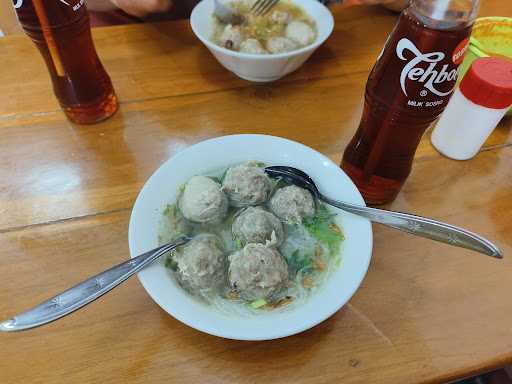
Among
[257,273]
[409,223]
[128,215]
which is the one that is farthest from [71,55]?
[409,223]

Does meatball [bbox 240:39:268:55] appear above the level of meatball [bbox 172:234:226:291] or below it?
above

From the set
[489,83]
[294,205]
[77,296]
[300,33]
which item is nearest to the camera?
[77,296]

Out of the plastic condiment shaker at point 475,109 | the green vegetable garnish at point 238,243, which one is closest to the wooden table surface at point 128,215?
the plastic condiment shaker at point 475,109

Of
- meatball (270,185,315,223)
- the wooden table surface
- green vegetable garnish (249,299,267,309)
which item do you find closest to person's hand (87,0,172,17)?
the wooden table surface

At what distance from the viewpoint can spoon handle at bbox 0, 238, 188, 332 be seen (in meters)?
0.46

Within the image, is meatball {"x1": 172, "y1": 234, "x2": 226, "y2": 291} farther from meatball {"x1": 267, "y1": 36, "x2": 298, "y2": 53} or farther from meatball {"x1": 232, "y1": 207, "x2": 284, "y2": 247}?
meatball {"x1": 267, "y1": 36, "x2": 298, "y2": 53}

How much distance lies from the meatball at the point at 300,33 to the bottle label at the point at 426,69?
0.43 m

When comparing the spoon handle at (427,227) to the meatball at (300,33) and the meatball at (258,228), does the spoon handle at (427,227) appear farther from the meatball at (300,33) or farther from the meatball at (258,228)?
the meatball at (300,33)

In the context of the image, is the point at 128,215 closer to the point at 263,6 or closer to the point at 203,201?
the point at 203,201

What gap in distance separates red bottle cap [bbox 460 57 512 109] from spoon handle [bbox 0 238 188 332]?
613 mm

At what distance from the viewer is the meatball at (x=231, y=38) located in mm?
923

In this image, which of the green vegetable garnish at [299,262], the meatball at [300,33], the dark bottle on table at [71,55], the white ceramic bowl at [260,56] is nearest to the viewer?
the green vegetable garnish at [299,262]

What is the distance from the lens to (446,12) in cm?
50

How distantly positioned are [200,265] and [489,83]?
598 mm
